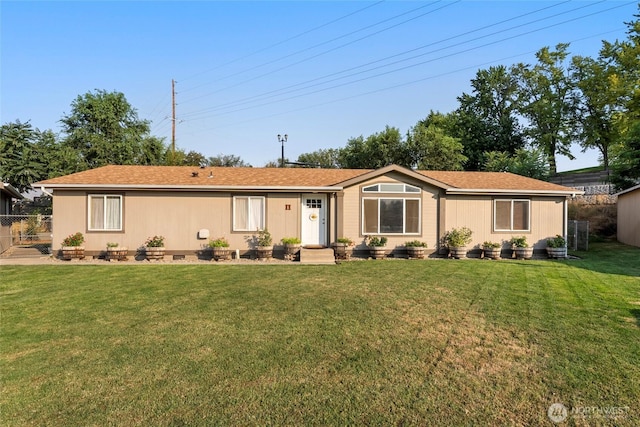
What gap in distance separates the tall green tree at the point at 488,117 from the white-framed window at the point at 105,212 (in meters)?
32.7

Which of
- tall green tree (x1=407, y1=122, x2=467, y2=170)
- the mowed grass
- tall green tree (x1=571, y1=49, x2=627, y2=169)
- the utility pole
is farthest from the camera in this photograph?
tall green tree (x1=571, y1=49, x2=627, y2=169)

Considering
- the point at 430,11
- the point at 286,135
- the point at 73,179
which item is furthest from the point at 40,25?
the point at 286,135

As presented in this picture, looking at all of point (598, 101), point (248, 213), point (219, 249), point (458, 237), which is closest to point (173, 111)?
point (248, 213)

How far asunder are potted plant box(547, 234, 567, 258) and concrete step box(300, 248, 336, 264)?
7938 mm

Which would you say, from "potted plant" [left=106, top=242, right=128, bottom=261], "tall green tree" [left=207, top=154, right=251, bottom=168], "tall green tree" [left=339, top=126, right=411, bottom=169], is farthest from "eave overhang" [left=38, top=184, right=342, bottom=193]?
"tall green tree" [left=207, top=154, right=251, bottom=168]

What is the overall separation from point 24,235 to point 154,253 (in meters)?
7.75

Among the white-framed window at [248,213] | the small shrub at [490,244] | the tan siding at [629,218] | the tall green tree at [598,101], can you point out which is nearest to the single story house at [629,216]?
the tan siding at [629,218]

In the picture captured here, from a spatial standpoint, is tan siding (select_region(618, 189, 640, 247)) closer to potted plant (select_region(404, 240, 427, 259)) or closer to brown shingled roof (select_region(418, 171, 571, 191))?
brown shingled roof (select_region(418, 171, 571, 191))

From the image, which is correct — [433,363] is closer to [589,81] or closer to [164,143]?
[164,143]

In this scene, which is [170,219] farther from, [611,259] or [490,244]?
[611,259]

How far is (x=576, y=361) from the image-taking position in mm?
3881

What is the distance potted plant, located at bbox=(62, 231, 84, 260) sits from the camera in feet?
38.4

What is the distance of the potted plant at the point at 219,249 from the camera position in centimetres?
1210

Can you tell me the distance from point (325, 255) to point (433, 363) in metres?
8.22
